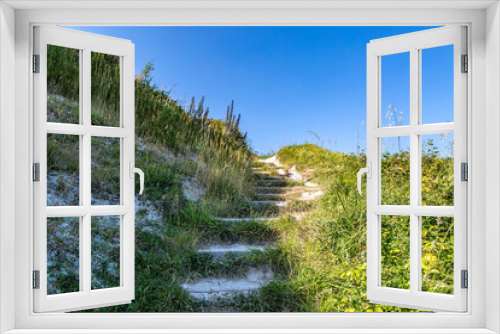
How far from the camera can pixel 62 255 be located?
3836 mm

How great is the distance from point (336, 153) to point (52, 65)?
383 cm

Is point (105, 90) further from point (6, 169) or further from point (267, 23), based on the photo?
point (267, 23)

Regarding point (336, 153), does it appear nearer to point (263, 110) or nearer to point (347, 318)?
point (263, 110)

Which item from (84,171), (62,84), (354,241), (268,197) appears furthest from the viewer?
(268,197)

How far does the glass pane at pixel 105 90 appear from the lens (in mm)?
4672

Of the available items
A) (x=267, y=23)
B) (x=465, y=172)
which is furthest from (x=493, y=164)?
(x=267, y=23)

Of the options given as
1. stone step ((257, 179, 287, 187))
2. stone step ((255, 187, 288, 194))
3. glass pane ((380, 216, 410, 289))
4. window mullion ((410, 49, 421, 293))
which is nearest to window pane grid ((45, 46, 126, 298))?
window mullion ((410, 49, 421, 293))

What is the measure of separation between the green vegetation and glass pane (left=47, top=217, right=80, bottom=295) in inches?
0.9

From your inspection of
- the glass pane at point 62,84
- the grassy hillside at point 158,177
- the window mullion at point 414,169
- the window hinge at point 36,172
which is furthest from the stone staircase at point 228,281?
the window hinge at point 36,172

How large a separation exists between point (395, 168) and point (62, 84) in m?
4.16

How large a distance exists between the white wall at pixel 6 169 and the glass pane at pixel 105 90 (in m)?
2.85

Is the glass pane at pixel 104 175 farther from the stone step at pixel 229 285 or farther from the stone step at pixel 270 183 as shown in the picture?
the stone step at pixel 270 183

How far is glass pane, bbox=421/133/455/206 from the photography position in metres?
3.19

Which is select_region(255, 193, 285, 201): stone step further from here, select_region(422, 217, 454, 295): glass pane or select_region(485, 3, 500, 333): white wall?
select_region(485, 3, 500, 333): white wall
